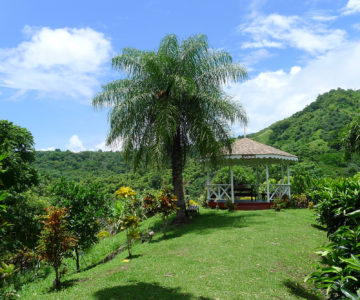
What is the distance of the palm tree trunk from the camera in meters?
12.5

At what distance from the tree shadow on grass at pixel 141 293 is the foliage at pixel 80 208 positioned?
3899 mm

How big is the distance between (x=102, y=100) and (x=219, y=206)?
826 cm

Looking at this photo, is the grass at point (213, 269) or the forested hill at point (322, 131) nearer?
the grass at point (213, 269)

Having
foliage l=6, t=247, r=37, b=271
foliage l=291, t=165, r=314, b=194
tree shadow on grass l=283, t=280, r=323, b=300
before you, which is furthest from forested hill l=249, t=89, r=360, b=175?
foliage l=6, t=247, r=37, b=271

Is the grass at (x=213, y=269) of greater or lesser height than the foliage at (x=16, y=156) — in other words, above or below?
below

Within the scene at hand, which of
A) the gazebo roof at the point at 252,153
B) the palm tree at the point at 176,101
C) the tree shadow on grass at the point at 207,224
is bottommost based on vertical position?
the tree shadow on grass at the point at 207,224

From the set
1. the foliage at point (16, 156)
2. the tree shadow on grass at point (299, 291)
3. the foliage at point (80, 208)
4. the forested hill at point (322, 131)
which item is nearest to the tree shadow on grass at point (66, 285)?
the foliage at point (80, 208)

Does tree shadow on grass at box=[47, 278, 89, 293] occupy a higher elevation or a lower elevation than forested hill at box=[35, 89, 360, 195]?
lower

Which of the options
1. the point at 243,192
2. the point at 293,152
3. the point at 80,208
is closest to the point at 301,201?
the point at 243,192

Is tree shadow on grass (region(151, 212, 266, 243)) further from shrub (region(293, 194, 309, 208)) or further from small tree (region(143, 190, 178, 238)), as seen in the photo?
shrub (region(293, 194, 309, 208))

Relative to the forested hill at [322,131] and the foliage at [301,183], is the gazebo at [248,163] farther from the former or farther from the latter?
the forested hill at [322,131]

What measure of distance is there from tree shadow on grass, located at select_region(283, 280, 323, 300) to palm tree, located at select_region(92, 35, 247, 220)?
6607 mm

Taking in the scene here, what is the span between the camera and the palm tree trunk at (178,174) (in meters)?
12.5

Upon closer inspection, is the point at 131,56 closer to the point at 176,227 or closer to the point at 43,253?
the point at 176,227
